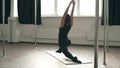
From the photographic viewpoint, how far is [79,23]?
597 cm

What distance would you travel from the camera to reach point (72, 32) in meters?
6.02

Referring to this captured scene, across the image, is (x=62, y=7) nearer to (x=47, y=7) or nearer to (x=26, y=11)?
(x=47, y=7)

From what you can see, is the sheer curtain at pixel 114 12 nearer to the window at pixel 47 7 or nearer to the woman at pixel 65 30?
the window at pixel 47 7

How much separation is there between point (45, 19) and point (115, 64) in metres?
3.26

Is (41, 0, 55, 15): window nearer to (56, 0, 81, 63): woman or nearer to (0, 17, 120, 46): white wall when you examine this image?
(0, 17, 120, 46): white wall

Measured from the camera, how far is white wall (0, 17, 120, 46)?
18.4ft

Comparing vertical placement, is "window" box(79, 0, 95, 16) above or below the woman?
above

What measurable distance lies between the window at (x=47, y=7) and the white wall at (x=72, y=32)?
7.8 inches

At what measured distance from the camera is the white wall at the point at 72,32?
5617 millimetres

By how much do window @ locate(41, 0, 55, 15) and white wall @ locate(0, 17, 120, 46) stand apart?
0.65ft

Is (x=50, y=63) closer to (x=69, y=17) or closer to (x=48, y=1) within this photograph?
(x=69, y=17)

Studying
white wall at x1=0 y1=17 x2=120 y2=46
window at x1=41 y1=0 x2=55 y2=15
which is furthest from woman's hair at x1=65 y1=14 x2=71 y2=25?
window at x1=41 y1=0 x2=55 y2=15

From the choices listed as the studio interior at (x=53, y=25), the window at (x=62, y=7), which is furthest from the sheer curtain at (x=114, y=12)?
the window at (x=62, y=7)

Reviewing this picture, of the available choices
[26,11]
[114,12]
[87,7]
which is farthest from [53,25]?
[114,12]
